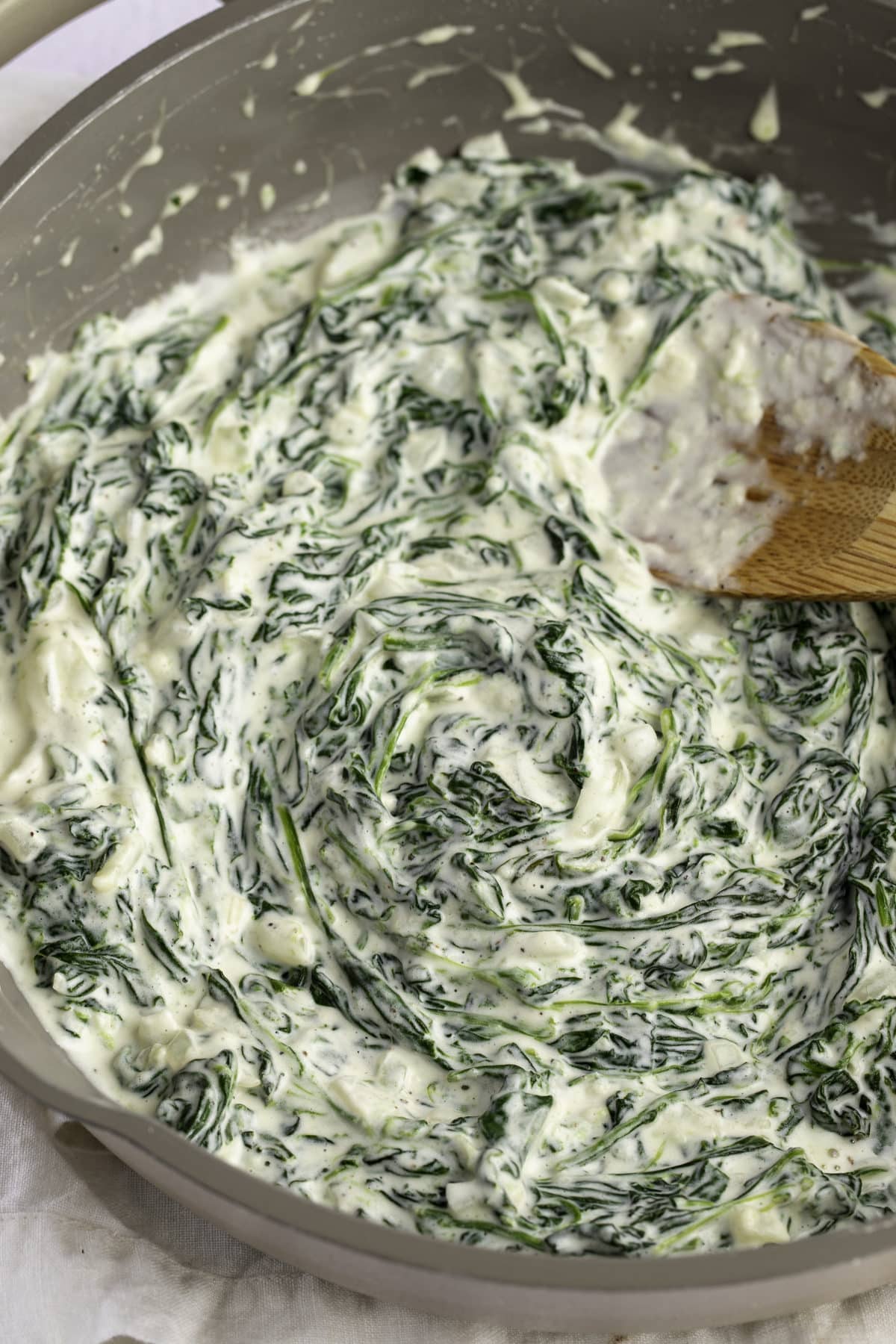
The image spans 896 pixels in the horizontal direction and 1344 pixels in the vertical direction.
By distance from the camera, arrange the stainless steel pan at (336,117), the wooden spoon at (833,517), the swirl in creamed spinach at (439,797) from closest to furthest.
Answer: the swirl in creamed spinach at (439,797) → the wooden spoon at (833,517) → the stainless steel pan at (336,117)

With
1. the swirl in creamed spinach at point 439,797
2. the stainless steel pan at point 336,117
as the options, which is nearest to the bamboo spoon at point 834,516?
the swirl in creamed spinach at point 439,797

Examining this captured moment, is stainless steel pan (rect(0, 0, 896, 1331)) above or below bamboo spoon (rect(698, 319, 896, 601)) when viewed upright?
above

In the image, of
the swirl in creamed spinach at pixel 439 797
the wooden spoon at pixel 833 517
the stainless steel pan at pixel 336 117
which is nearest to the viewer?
the swirl in creamed spinach at pixel 439 797

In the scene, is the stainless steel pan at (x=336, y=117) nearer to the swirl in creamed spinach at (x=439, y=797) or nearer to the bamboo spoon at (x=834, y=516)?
the swirl in creamed spinach at (x=439, y=797)

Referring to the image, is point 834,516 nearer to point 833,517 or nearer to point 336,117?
point 833,517

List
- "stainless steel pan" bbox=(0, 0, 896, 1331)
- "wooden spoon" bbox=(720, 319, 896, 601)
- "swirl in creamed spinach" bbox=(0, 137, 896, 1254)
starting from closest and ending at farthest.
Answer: "swirl in creamed spinach" bbox=(0, 137, 896, 1254) < "wooden spoon" bbox=(720, 319, 896, 601) < "stainless steel pan" bbox=(0, 0, 896, 1331)

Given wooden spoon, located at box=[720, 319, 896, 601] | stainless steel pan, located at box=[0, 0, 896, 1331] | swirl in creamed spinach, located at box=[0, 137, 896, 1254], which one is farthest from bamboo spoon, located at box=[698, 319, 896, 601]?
stainless steel pan, located at box=[0, 0, 896, 1331]

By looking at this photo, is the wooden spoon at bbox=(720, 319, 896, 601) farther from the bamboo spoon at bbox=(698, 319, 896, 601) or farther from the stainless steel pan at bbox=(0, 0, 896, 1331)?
the stainless steel pan at bbox=(0, 0, 896, 1331)
